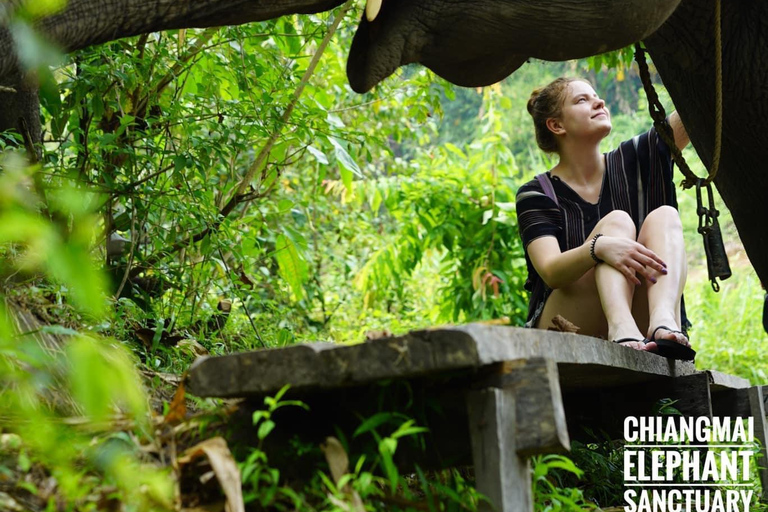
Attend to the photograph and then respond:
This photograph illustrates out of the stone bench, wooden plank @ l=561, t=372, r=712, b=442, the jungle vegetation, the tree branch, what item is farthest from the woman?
the stone bench

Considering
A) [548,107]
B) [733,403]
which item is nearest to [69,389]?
[548,107]

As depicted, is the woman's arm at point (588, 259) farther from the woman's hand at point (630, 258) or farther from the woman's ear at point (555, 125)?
the woman's ear at point (555, 125)

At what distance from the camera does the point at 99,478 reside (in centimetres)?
142

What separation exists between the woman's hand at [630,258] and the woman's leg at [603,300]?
0.12 ft

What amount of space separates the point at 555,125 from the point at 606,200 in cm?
34

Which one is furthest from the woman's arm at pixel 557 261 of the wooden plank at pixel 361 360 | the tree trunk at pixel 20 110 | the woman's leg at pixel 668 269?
the tree trunk at pixel 20 110

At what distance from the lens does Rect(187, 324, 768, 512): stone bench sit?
4.68ft

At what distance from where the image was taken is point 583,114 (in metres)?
3.30

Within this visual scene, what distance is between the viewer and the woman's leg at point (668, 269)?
2.65 m

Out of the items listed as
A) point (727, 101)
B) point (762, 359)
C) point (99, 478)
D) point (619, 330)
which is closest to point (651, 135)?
point (727, 101)

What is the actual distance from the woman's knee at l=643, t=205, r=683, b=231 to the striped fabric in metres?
0.23

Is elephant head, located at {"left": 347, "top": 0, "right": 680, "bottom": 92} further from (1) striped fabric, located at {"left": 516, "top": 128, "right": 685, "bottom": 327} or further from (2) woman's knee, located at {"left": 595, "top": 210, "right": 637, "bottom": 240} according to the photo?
(1) striped fabric, located at {"left": 516, "top": 128, "right": 685, "bottom": 327}

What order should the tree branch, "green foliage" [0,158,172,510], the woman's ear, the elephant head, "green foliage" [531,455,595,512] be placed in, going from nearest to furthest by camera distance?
"green foliage" [0,158,172,510]
"green foliage" [531,455,595,512]
the elephant head
the tree branch
the woman's ear

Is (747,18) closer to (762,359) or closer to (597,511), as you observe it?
(597,511)
